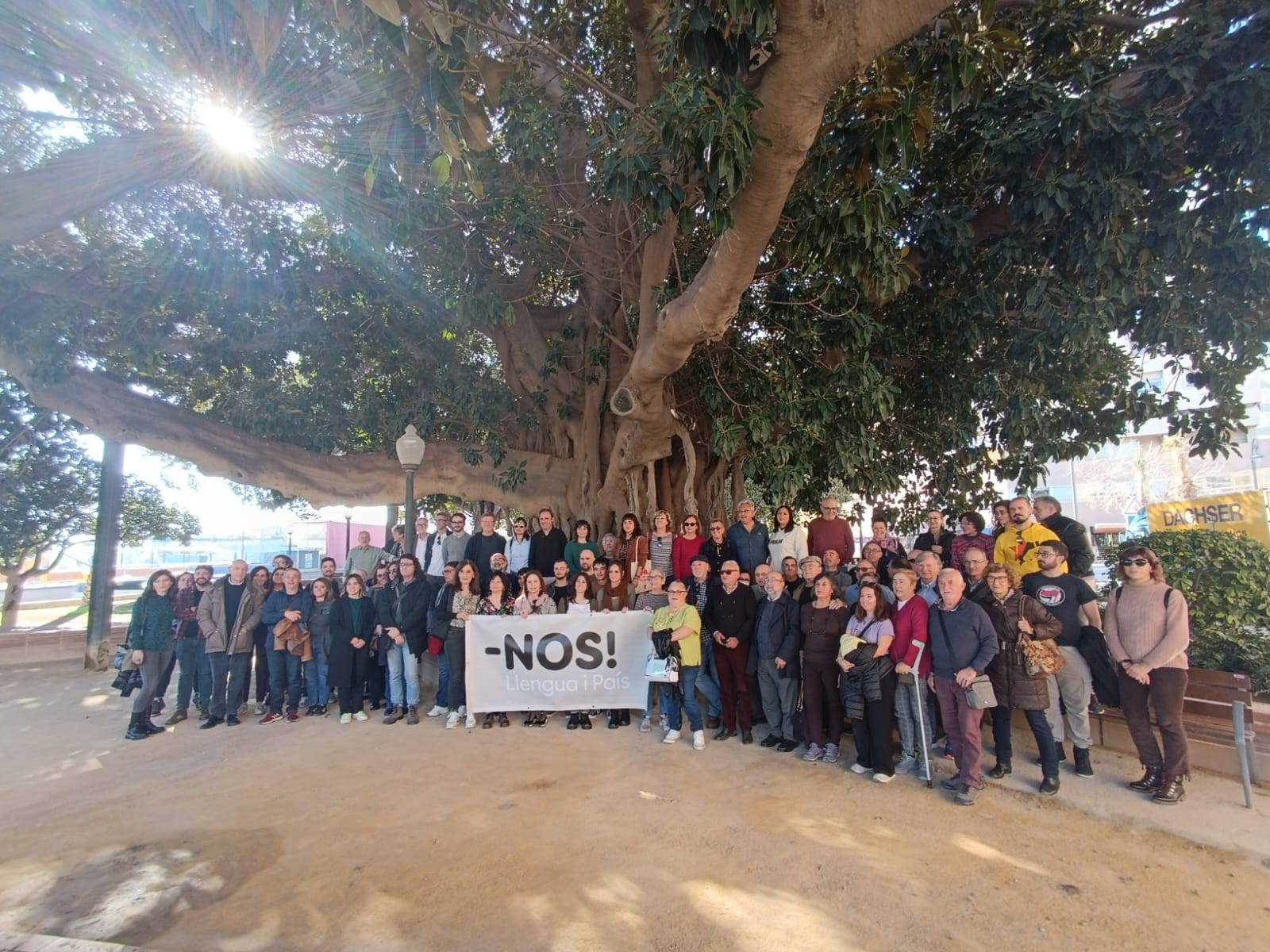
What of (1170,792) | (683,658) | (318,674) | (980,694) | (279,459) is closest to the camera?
(1170,792)

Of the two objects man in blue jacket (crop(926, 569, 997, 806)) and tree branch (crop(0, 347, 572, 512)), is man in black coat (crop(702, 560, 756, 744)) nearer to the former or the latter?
man in blue jacket (crop(926, 569, 997, 806))

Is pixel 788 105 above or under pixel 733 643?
above

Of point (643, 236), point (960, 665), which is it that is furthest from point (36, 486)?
point (960, 665)

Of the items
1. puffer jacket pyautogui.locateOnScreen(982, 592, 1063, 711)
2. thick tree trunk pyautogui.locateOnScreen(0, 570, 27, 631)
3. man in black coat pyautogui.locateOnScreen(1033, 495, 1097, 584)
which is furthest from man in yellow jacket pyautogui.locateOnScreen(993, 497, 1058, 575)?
thick tree trunk pyautogui.locateOnScreen(0, 570, 27, 631)

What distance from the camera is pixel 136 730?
662 cm

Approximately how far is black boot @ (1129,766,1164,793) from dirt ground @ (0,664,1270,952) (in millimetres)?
557

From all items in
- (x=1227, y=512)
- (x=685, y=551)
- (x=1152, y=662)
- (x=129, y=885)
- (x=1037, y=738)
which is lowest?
(x=129, y=885)

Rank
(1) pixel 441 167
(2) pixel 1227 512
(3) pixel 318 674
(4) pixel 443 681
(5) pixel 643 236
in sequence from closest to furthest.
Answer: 1. (1) pixel 441 167
2. (4) pixel 443 681
3. (3) pixel 318 674
4. (5) pixel 643 236
5. (2) pixel 1227 512

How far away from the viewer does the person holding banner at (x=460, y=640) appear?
673 cm

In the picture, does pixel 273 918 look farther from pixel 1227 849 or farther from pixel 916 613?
pixel 1227 849

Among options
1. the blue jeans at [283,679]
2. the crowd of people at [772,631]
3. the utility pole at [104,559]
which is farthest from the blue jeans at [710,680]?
the utility pole at [104,559]

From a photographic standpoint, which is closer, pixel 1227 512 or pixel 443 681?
pixel 443 681

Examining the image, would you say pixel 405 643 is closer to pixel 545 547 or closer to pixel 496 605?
pixel 496 605

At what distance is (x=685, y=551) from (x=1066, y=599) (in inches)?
135
